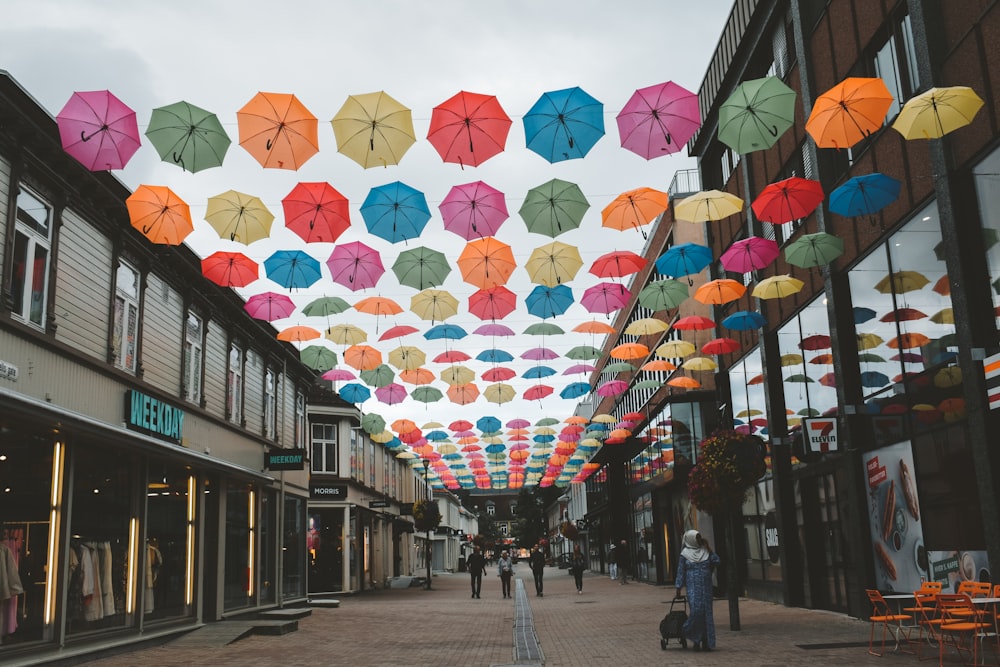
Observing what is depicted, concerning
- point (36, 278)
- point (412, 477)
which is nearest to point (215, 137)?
point (36, 278)

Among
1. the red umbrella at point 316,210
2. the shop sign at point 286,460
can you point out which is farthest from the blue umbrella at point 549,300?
the shop sign at point 286,460

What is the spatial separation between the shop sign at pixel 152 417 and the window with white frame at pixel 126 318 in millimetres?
624

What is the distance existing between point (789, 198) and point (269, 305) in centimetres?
1118

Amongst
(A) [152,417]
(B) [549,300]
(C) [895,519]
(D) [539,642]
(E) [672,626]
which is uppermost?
(B) [549,300]

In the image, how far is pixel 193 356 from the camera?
64.1 feet

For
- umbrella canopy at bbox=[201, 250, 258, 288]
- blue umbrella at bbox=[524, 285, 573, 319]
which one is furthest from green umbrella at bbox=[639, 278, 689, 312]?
umbrella canopy at bbox=[201, 250, 258, 288]

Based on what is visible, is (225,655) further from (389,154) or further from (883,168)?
(883,168)

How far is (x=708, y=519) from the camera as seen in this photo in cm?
2920

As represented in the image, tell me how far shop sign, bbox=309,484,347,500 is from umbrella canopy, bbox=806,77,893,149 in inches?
1159

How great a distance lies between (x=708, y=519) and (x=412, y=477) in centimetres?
4040

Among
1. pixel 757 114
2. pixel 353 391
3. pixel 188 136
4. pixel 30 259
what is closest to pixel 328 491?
pixel 353 391

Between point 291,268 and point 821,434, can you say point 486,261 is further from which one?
point 821,434

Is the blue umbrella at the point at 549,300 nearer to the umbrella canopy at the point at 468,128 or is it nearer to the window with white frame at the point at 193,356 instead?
the umbrella canopy at the point at 468,128

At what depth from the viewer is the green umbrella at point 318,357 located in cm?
2319
